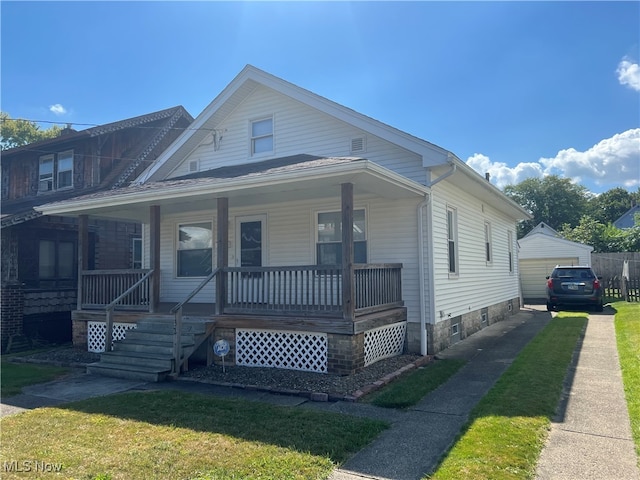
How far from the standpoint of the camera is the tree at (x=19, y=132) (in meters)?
27.8

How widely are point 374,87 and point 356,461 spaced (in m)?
9.94

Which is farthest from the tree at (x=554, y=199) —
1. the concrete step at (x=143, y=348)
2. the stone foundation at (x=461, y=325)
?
the concrete step at (x=143, y=348)

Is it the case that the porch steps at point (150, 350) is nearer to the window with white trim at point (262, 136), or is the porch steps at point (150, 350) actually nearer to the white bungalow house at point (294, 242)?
the white bungalow house at point (294, 242)

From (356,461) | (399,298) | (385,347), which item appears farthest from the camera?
(399,298)

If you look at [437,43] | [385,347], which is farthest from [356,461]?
[437,43]

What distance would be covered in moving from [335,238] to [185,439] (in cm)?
607

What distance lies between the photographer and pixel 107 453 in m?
4.36

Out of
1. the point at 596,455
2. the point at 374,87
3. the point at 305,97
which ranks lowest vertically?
the point at 596,455

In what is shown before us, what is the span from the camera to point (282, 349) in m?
8.18

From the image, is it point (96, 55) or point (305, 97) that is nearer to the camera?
point (305, 97)

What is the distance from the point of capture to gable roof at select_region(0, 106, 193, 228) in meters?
15.5

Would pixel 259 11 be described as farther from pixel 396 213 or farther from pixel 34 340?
pixel 34 340

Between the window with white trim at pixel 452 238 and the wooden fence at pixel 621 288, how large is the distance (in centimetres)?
1221

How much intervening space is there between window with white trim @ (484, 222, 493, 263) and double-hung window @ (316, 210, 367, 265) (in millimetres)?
5916
